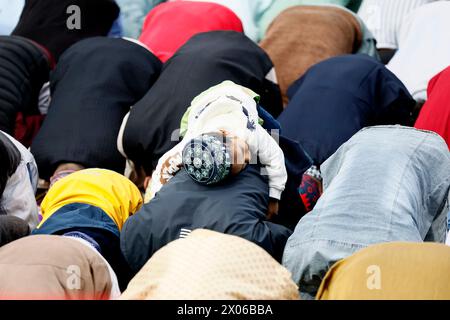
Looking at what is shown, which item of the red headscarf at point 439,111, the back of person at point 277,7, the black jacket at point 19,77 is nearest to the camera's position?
the red headscarf at point 439,111

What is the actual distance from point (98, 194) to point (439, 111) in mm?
1029

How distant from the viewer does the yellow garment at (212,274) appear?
176cm

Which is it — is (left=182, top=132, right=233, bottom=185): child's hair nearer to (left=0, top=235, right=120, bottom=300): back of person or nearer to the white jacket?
the white jacket

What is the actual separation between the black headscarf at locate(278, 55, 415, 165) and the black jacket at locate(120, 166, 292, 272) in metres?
0.58

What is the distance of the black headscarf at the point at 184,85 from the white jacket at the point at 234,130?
10.9 inches

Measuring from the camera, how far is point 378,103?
3045mm

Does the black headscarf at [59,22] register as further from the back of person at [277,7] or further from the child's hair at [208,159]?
the child's hair at [208,159]

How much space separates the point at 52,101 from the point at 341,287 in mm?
1636

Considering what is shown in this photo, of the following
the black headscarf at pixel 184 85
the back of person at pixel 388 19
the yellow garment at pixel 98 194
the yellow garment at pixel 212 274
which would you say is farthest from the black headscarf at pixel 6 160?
the back of person at pixel 388 19

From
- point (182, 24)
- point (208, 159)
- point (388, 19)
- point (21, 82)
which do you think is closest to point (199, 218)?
point (208, 159)

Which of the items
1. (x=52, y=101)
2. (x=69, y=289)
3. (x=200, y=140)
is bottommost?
(x=52, y=101)
